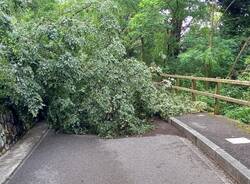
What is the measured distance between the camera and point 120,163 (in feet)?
20.9

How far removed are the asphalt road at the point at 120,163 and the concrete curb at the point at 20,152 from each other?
12 cm

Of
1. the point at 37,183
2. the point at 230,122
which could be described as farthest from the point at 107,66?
the point at 37,183

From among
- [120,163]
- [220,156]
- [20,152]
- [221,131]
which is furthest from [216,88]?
[20,152]

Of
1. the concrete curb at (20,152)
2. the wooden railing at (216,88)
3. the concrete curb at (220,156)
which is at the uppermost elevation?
the wooden railing at (216,88)

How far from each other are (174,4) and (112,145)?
9693 mm

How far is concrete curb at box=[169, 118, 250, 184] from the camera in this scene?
203 inches

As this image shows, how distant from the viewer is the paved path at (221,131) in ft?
20.0

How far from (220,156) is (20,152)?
3.91 metres

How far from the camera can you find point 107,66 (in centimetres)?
995

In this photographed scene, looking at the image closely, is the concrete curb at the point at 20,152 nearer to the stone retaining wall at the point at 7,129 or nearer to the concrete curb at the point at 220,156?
the stone retaining wall at the point at 7,129

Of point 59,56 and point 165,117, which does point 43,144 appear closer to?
point 59,56

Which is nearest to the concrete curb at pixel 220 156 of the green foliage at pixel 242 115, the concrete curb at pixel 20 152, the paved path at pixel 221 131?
the paved path at pixel 221 131

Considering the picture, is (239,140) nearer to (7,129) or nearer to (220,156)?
(220,156)

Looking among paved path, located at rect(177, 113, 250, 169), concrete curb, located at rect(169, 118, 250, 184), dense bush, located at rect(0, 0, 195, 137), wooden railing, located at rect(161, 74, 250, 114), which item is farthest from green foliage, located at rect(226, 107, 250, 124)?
concrete curb, located at rect(169, 118, 250, 184)
